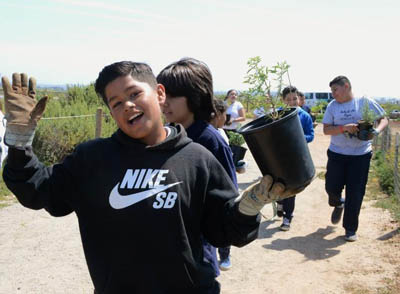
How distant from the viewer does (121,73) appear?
1.68 metres

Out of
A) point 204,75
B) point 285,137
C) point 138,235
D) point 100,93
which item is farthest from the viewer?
point 204,75

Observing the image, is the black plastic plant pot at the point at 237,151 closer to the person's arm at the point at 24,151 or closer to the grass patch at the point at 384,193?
the grass patch at the point at 384,193

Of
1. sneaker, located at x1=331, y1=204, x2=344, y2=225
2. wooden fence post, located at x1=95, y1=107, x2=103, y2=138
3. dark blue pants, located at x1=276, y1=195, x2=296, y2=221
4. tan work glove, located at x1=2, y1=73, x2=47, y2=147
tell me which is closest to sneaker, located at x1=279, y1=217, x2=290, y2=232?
dark blue pants, located at x1=276, y1=195, x2=296, y2=221

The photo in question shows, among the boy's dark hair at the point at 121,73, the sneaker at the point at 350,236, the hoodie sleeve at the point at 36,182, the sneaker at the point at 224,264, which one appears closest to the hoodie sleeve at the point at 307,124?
the sneaker at the point at 350,236

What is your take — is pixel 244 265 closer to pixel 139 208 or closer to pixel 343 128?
pixel 343 128

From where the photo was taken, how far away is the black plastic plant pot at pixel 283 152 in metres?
1.56

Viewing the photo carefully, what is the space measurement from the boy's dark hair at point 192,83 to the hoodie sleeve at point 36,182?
2.94ft

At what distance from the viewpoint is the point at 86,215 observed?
→ 1612mm

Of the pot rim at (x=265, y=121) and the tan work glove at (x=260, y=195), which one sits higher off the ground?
the pot rim at (x=265, y=121)

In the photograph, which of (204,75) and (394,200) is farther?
(394,200)

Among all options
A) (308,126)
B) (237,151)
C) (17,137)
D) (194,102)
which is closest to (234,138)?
(237,151)

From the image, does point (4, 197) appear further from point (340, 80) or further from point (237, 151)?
point (340, 80)

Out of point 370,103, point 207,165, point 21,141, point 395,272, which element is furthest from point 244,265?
point 21,141

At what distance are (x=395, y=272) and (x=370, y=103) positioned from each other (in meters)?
1.95
